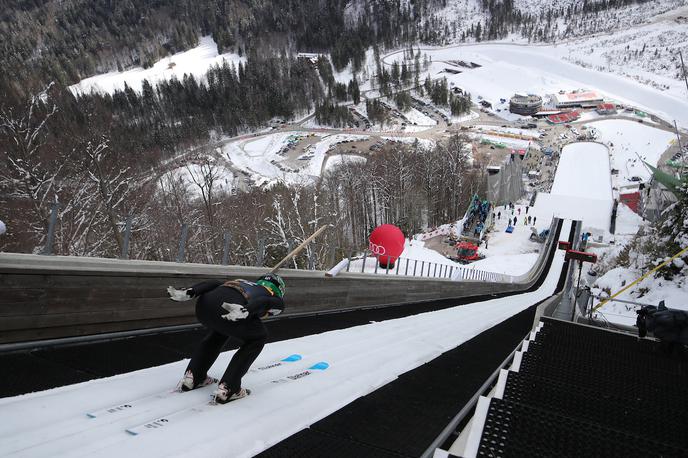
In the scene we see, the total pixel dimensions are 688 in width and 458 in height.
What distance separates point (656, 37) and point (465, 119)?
8769 cm

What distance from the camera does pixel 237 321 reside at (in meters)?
3.49

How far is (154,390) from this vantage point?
362 cm

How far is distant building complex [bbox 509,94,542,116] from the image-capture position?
114 metres

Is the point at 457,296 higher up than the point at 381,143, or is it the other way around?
the point at 457,296

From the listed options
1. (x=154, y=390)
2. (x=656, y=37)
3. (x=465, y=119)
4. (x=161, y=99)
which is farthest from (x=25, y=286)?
(x=656, y=37)

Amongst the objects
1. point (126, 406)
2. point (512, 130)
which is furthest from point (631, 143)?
point (126, 406)

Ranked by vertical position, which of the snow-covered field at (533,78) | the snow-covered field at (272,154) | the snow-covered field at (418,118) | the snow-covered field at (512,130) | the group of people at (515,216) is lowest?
the group of people at (515,216)

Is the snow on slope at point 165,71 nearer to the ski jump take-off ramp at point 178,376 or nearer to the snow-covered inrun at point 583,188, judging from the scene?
the snow-covered inrun at point 583,188

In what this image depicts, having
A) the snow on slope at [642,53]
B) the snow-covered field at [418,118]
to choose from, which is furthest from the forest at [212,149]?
the snow on slope at [642,53]

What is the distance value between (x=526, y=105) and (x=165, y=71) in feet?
476

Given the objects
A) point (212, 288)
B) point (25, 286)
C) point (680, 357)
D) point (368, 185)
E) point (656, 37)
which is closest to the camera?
point (212, 288)

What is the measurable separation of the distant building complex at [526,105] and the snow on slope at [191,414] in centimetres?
12425

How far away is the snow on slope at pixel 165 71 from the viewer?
16377 cm

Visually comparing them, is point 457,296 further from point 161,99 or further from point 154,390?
point 161,99
